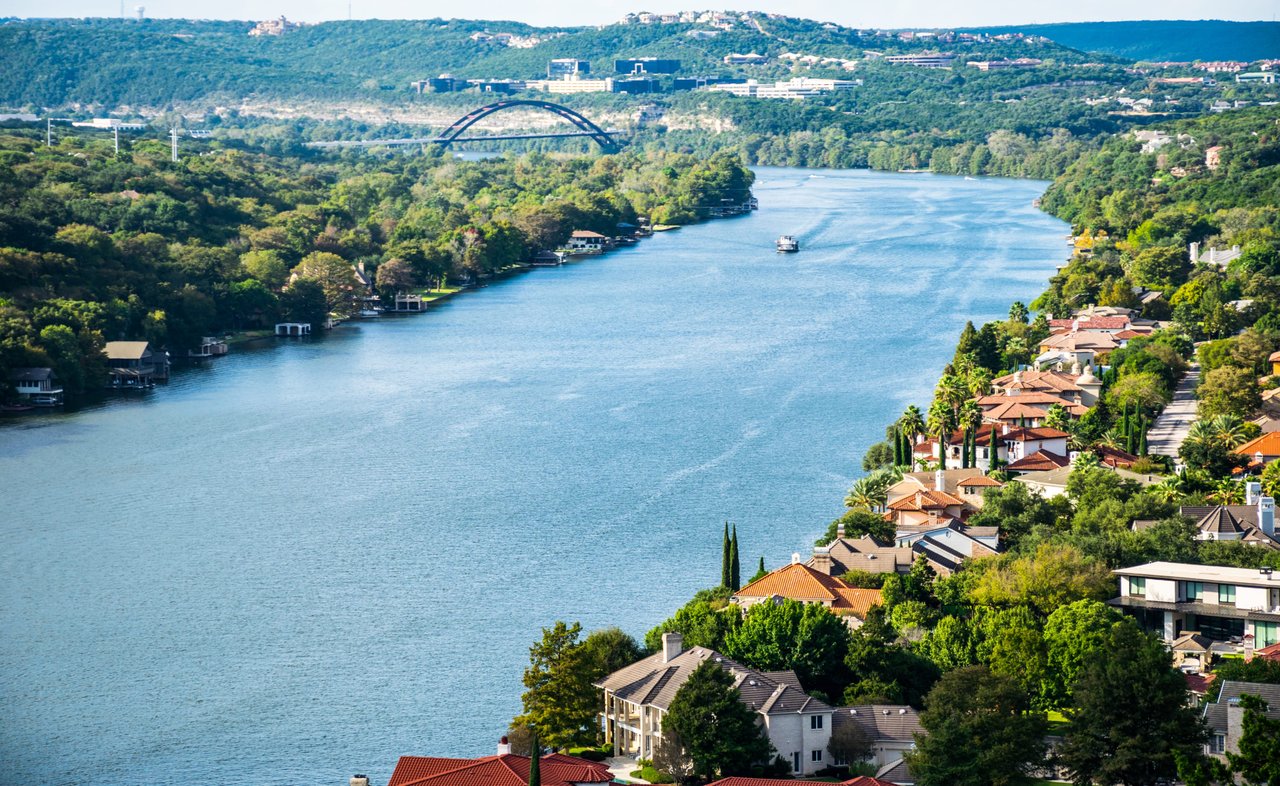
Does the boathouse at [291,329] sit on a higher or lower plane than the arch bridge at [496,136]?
lower

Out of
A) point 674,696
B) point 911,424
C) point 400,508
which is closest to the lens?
point 674,696

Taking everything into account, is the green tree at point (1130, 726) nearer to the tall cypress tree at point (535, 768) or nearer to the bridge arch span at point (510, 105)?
the tall cypress tree at point (535, 768)

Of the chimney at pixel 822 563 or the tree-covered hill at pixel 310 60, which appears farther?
the tree-covered hill at pixel 310 60

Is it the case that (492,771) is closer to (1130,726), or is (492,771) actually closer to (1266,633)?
(1130,726)

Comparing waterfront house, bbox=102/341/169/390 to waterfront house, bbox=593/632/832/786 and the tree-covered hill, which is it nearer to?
waterfront house, bbox=593/632/832/786

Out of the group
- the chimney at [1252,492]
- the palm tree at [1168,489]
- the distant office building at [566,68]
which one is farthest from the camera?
the distant office building at [566,68]

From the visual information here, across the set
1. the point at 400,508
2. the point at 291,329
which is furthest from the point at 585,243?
the point at 400,508

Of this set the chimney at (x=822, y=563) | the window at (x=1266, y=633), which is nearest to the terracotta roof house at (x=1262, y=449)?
the window at (x=1266, y=633)

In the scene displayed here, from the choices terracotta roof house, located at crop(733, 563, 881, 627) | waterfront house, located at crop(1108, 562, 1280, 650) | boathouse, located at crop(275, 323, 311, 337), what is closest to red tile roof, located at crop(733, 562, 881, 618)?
terracotta roof house, located at crop(733, 563, 881, 627)
